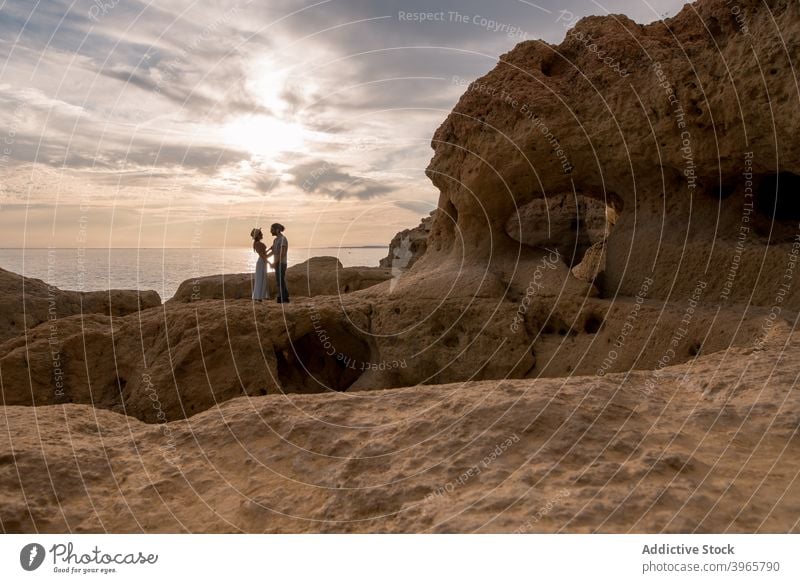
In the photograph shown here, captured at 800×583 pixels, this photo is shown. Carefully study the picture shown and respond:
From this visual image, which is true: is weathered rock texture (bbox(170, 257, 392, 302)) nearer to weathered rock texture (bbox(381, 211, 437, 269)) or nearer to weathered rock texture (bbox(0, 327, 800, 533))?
weathered rock texture (bbox(381, 211, 437, 269))

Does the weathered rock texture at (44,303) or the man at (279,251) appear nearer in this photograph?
the man at (279,251)

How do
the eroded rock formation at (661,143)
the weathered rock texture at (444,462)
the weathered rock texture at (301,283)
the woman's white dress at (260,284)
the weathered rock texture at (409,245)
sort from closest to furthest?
the weathered rock texture at (444,462) < the eroded rock formation at (661,143) < the woman's white dress at (260,284) < the weathered rock texture at (301,283) < the weathered rock texture at (409,245)

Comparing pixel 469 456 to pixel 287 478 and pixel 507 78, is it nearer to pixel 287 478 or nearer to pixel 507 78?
pixel 287 478

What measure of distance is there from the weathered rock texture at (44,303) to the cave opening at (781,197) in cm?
1280

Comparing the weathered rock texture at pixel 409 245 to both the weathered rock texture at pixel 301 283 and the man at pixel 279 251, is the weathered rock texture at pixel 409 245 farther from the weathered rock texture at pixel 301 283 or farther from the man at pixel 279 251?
the man at pixel 279 251

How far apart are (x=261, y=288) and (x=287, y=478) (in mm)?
8440

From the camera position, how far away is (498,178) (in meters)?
10.6

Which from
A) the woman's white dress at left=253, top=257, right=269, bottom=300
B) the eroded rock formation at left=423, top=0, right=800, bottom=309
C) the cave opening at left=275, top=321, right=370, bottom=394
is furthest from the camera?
the woman's white dress at left=253, top=257, right=269, bottom=300

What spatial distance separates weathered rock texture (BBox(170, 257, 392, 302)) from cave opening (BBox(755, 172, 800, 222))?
11431 mm

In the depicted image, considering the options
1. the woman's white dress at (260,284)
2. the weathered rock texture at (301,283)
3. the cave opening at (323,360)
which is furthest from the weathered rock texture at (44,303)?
the cave opening at (323,360)

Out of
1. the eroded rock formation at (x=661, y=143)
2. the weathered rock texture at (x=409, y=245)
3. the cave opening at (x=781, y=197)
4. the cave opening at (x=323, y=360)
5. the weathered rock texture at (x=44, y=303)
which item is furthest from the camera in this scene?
the weathered rock texture at (x=409, y=245)

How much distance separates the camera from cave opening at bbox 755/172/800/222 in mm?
8695

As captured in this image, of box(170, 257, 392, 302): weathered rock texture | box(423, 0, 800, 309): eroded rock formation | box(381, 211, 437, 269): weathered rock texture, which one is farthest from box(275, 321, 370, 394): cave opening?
box(381, 211, 437, 269): weathered rock texture

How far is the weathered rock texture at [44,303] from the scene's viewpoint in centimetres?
1186
